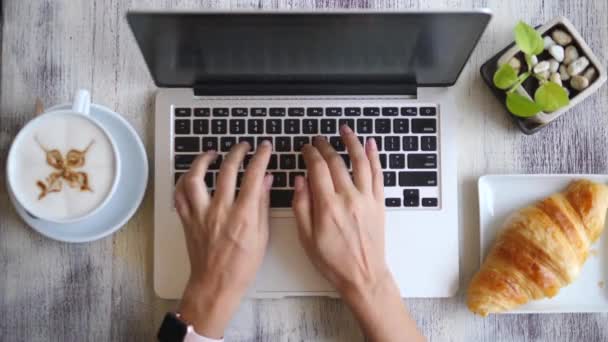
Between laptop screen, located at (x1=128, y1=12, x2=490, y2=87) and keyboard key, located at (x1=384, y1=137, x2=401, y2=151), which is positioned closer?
laptop screen, located at (x1=128, y1=12, x2=490, y2=87)

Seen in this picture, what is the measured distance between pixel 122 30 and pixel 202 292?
393 millimetres

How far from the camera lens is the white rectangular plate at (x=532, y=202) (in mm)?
708

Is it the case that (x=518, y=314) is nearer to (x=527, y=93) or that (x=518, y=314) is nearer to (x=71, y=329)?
(x=527, y=93)

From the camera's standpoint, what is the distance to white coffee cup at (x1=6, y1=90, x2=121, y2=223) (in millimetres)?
634

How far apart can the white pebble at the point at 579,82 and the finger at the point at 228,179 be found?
45 centimetres

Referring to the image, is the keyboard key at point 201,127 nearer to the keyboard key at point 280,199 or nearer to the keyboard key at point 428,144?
the keyboard key at point 280,199

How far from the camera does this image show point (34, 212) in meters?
0.63

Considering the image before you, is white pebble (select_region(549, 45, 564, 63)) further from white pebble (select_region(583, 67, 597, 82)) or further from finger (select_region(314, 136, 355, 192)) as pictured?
finger (select_region(314, 136, 355, 192))

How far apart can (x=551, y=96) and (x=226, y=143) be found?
421mm

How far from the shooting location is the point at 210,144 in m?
0.70

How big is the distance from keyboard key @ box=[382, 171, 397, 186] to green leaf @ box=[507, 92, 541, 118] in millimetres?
173

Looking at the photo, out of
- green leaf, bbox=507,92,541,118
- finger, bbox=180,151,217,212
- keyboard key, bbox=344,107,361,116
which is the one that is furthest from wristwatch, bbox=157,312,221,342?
green leaf, bbox=507,92,541,118

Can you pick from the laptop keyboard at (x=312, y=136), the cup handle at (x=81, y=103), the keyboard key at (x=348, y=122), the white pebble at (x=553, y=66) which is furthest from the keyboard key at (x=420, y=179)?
the cup handle at (x=81, y=103)

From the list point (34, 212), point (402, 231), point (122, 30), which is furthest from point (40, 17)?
point (402, 231)
